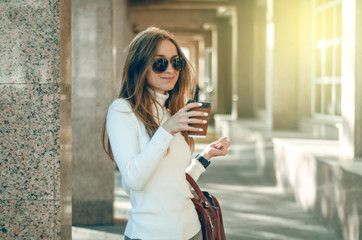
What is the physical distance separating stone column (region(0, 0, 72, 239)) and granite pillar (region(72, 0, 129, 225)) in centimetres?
353

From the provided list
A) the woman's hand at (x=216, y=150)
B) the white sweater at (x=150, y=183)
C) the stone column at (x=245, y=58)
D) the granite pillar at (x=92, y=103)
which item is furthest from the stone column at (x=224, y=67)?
the white sweater at (x=150, y=183)

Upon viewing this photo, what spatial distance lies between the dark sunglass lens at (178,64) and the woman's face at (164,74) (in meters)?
0.02

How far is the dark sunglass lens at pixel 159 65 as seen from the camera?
7.90 feet

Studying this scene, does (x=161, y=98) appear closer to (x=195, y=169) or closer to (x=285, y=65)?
(x=195, y=169)

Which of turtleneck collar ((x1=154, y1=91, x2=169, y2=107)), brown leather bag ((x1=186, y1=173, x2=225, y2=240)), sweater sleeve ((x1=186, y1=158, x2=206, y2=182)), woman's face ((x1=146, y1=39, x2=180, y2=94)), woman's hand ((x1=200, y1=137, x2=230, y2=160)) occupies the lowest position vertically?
brown leather bag ((x1=186, y1=173, x2=225, y2=240))

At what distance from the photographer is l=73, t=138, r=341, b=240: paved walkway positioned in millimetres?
5656

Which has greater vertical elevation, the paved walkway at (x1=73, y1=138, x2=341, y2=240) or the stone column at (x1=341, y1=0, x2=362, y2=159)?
the stone column at (x1=341, y1=0, x2=362, y2=159)

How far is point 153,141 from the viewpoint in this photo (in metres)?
2.13

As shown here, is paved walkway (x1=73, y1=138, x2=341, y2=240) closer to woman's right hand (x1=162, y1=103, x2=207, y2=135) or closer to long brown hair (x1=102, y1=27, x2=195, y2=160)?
long brown hair (x1=102, y1=27, x2=195, y2=160)

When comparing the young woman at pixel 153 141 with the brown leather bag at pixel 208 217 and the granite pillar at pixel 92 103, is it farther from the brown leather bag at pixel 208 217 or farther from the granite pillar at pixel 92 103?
the granite pillar at pixel 92 103

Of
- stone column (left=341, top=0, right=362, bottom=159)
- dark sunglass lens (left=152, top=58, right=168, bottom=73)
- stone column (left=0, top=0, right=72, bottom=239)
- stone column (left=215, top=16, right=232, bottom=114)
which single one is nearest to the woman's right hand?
dark sunglass lens (left=152, top=58, right=168, bottom=73)

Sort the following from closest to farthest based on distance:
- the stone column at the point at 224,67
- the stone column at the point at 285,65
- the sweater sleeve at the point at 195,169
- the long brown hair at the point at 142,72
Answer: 1. the long brown hair at the point at 142,72
2. the sweater sleeve at the point at 195,169
3. the stone column at the point at 285,65
4. the stone column at the point at 224,67

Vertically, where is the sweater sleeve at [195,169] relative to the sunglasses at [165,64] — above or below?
below

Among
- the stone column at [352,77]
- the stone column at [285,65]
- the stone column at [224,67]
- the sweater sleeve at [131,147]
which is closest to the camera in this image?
the sweater sleeve at [131,147]
